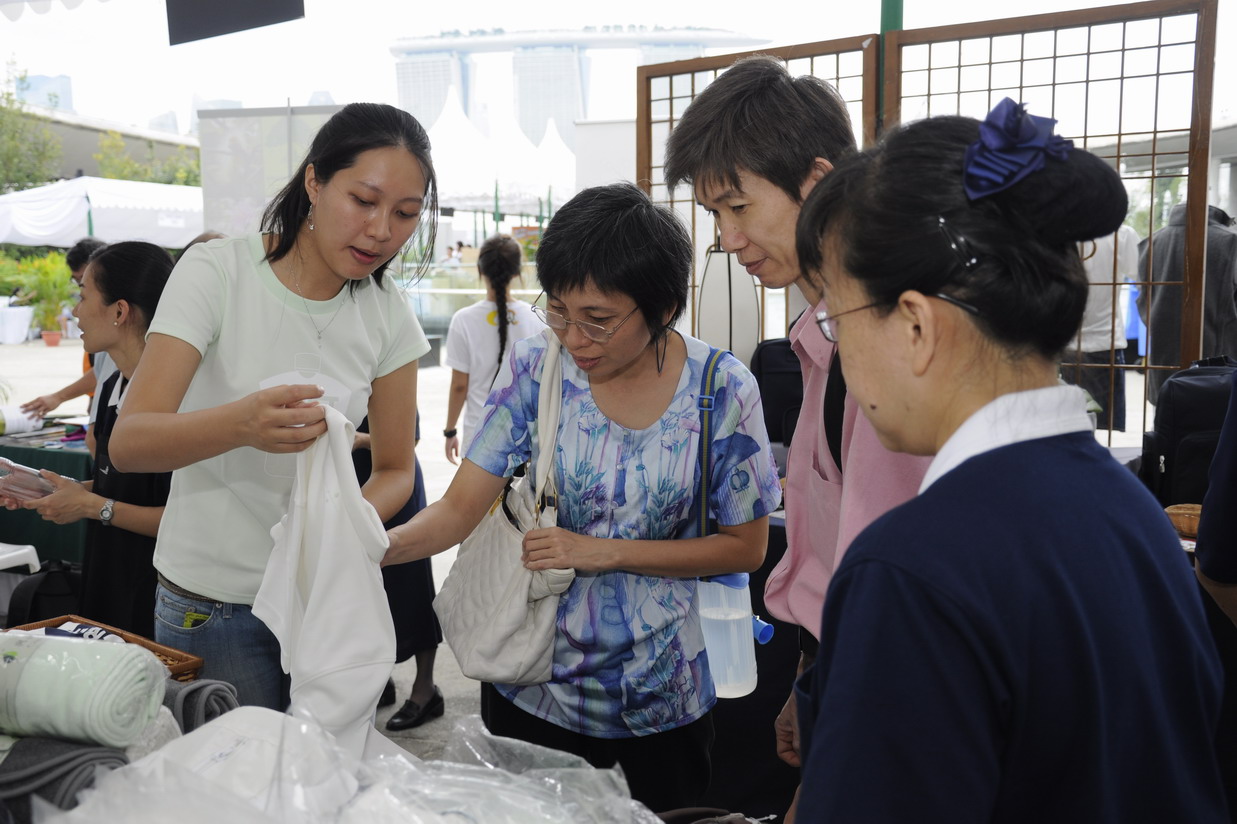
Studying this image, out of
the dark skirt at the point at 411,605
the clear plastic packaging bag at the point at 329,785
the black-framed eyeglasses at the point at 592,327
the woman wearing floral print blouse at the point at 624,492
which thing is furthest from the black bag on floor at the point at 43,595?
the clear plastic packaging bag at the point at 329,785

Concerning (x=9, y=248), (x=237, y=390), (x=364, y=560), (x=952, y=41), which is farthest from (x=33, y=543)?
(x=9, y=248)

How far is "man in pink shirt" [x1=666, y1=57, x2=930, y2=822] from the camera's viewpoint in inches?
51.6

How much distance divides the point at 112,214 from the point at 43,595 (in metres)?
12.3

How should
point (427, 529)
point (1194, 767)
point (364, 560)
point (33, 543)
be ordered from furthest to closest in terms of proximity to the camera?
point (33, 543), point (427, 529), point (364, 560), point (1194, 767)

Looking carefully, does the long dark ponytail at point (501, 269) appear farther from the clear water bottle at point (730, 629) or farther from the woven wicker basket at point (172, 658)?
the woven wicker basket at point (172, 658)

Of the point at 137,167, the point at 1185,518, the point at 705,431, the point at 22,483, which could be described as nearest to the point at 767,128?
the point at 705,431

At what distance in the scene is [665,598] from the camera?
5.28 ft

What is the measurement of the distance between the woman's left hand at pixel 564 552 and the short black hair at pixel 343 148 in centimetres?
57

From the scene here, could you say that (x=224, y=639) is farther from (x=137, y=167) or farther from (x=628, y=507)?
(x=137, y=167)

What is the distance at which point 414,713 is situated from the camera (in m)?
3.38

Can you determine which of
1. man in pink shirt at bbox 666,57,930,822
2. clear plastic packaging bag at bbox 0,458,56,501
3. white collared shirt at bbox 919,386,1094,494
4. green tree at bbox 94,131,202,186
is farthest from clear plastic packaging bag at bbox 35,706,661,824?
green tree at bbox 94,131,202,186

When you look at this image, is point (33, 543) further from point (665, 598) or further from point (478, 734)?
point (478, 734)

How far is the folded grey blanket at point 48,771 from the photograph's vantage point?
90cm

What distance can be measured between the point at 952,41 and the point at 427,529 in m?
2.86
